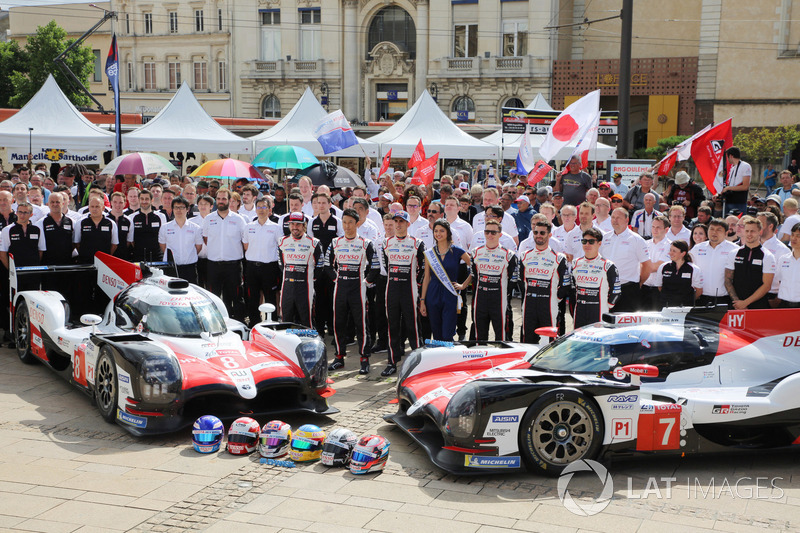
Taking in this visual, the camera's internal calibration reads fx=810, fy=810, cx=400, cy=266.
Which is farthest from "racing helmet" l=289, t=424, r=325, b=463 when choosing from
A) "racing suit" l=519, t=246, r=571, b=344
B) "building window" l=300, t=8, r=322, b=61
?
"building window" l=300, t=8, r=322, b=61

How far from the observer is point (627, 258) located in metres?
9.57

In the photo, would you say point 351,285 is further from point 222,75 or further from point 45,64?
point 222,75

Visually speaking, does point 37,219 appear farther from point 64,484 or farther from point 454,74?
point 454,74

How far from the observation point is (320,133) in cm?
1628

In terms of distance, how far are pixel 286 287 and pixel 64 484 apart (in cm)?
437

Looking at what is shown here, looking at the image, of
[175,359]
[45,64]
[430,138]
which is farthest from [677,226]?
[45,64]

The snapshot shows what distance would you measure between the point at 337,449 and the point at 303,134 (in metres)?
18.0

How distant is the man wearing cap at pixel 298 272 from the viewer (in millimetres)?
9789

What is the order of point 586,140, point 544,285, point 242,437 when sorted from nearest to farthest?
point 242,437 → point 544,285 → point 586,140

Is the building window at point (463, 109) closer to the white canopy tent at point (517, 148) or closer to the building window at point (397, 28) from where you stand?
the building window at point (397, 28)

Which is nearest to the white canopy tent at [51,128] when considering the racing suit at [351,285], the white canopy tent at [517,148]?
the white canopy tent at [517,148]

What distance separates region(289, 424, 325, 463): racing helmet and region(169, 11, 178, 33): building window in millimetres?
50415

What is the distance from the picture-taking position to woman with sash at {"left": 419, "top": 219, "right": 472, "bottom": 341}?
9.28 meters

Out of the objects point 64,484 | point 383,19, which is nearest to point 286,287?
point 64,484
